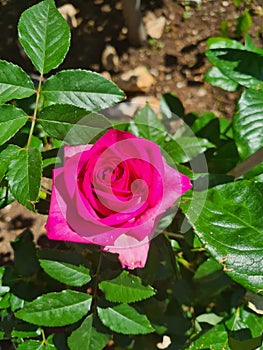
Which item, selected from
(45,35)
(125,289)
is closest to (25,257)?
(125,289)

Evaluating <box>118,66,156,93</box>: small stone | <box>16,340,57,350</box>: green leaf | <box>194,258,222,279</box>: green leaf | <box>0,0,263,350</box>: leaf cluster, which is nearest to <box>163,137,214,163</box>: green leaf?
<box>0,0,263,350</box>: leaf cluster

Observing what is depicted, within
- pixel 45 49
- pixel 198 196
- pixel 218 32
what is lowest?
pixel 218 32

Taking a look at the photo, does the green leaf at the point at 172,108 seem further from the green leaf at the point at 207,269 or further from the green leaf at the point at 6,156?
the green leaf at the point at 6,156

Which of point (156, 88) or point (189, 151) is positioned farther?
point (156, 88)

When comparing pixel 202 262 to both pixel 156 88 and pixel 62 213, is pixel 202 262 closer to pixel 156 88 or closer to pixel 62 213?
pixel 62 213

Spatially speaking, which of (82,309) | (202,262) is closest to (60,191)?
(82,309)

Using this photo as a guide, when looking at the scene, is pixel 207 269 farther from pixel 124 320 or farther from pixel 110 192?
pixel 110 192
